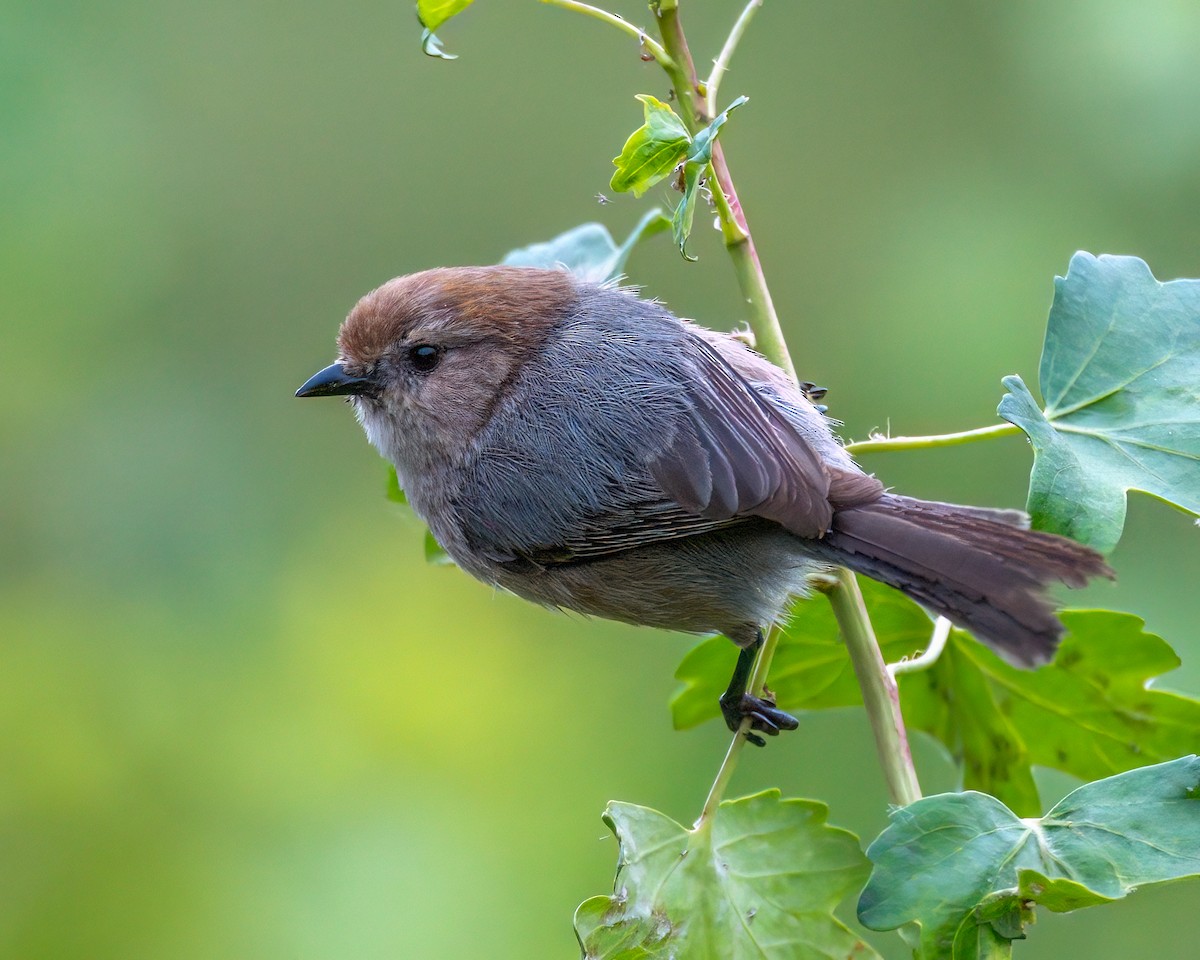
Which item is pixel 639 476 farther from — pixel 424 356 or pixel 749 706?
pixel 424 356

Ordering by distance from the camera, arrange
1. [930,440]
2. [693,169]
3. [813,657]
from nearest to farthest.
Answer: [693,169], [930,440], [813,657]

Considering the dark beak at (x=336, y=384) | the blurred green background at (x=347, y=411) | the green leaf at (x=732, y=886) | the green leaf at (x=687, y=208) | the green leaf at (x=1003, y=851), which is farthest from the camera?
the blurred green background at (x=347, y=411)

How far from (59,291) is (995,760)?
3.86m

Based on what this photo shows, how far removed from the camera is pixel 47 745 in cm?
419

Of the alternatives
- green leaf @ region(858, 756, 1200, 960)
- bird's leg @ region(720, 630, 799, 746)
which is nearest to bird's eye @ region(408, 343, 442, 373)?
bird's leg @ region(720, 630, 799, 746)

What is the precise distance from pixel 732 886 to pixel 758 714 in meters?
0.52

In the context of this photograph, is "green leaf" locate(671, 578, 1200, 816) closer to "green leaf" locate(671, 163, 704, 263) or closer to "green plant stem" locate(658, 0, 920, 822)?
"green plant stem" locate(658, 0, 920, 822)

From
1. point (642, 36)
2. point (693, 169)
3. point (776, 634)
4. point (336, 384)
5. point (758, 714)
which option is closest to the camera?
point (693, 169)

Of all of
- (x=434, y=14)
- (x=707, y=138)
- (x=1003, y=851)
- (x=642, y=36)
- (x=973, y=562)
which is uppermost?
(x=434, y=14)

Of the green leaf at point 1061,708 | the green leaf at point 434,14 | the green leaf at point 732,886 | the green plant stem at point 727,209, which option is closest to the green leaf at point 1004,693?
the green leaf at point 1061,708

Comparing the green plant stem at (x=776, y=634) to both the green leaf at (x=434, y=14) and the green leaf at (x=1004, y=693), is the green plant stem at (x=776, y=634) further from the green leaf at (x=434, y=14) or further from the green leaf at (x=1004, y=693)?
the green leaf at (x=434, y=14)

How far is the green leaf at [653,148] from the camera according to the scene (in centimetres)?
189

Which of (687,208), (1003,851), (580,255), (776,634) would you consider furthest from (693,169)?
(580,255)

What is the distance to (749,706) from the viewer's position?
8.30 ft
